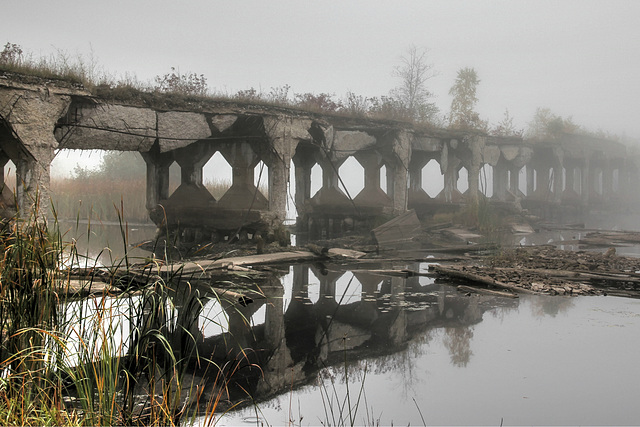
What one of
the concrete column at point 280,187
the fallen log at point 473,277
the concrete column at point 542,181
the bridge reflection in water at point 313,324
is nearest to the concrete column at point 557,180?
the concrete column at point 542,181

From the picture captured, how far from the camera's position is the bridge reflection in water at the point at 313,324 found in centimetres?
505

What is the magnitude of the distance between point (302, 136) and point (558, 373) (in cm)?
1181

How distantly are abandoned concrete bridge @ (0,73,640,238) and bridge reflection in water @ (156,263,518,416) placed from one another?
8.38ft

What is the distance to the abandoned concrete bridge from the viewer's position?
11312 millimetres

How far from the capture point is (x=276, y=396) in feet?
15.1

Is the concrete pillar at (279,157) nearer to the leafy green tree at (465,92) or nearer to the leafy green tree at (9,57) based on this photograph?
the leafy green tree at (9,57)

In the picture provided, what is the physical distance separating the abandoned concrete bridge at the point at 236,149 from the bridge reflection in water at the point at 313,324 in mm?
2555

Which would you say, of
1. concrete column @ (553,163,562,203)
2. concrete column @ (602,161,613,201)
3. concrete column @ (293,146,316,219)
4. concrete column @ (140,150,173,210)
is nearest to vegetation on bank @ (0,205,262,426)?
concrete column @ (140,150,173,210)

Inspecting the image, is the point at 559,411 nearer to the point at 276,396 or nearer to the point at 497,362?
the point at 497,362

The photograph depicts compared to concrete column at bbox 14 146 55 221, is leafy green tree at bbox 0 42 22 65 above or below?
above

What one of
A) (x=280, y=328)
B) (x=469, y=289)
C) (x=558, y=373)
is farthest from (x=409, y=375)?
(x=469, y=289)

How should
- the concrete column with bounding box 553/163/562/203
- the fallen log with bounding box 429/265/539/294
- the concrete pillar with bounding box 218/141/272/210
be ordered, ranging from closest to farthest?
the fallen log with bounding box 429/265/539/294 < the concrete pillar with bounding box 218/141/272/210 < the concrete column with bounding box 553/163/562/203

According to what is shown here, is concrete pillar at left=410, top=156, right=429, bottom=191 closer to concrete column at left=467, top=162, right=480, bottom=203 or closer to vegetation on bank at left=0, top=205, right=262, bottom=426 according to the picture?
concrete column at left=467, top=162, right=480, bottom=203

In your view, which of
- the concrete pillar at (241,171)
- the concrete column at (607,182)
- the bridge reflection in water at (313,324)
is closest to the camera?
the bridge reflection in water at (313,324)
